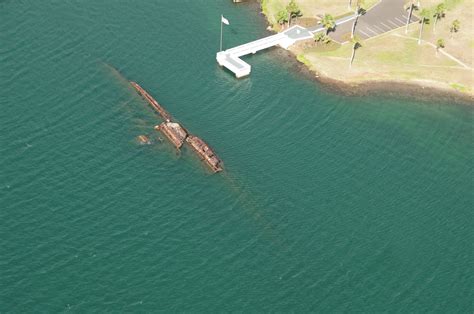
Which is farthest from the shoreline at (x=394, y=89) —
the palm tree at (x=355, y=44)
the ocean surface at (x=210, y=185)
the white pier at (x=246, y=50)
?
the white pier at (x=246, y=50)

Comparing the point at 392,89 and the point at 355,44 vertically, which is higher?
the point at 355,44

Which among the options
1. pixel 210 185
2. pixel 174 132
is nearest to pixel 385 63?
pixel 174 132

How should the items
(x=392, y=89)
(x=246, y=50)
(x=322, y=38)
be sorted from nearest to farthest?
(x=392, y=89)
(x=246, y=50)
(x=322, y=38)

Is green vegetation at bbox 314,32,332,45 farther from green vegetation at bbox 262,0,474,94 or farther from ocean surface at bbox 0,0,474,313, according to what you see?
ocean surface at bbox 0,0,474,313

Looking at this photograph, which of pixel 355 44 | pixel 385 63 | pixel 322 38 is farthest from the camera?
pixel 322 38

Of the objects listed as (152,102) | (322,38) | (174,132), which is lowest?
(174,132)

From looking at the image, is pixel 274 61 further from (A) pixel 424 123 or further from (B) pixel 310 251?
(B) pixel 310 251

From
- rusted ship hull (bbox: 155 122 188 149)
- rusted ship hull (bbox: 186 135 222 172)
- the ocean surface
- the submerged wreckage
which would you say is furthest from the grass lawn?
rusted ship hull (bbox: 155 122 188 149)

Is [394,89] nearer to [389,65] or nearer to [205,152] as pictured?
[389,65]
